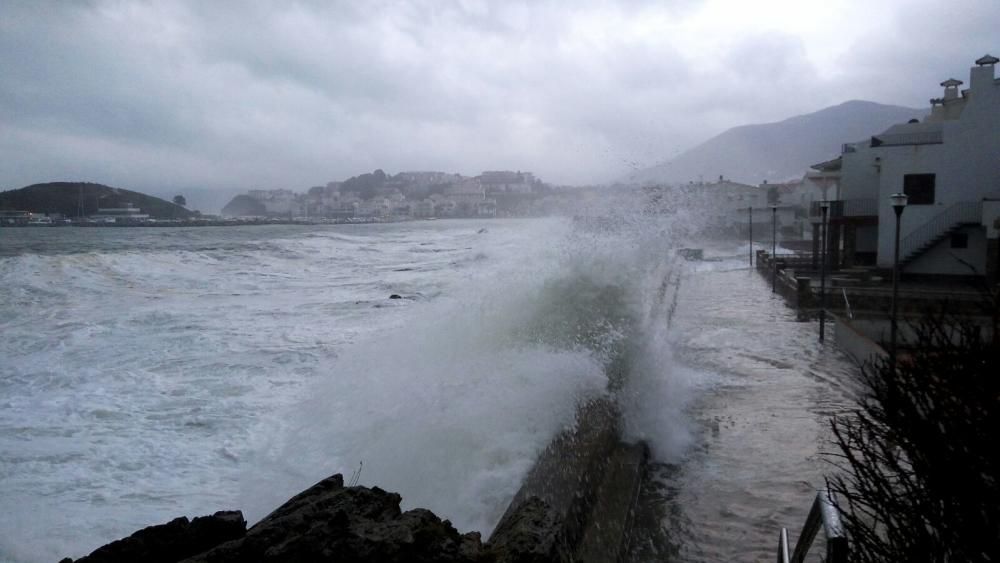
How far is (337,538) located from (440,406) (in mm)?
4209

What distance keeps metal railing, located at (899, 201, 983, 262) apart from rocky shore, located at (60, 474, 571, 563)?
21593 millimetres

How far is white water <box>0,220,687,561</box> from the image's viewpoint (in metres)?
5.50

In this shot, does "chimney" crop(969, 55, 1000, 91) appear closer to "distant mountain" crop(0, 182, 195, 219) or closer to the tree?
the tree

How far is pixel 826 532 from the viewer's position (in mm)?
2285

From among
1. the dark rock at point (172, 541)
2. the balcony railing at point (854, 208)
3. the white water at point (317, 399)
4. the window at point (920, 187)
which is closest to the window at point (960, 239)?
the window at point (920, 187)

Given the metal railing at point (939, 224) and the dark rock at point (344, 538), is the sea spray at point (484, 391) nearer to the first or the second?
the dark rock at point (344, 538)

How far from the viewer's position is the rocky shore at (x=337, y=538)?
2031 mm

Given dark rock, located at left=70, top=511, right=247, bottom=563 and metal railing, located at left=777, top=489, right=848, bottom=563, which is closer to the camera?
metal railing, located at left=777, top=489, right=848, bottom=563

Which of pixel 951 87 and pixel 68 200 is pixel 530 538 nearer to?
pixel 951 87

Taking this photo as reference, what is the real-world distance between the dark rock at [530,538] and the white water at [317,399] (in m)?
2.16

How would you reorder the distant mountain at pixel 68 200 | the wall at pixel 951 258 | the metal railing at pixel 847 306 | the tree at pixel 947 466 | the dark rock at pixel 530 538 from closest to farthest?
1. the tree at pixel 947 466
2. the dark rock at pixel 530 538
3. the metal railing at pixel 847 306
4. the wall at pixel 951 258
5. the distant mountain at pixel 68 200

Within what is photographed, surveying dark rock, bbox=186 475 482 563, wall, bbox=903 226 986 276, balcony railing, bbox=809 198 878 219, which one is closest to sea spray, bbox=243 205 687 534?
dark rock, bbox=186 475 482 563

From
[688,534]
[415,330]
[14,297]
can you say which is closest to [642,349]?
[415,330]

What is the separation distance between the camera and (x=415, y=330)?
908 cm
